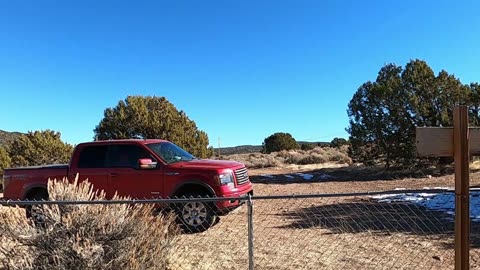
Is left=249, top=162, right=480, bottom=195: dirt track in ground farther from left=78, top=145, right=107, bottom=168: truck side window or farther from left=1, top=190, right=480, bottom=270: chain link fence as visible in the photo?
→ left=78, top=145, right=107, bottom=168: truck side window

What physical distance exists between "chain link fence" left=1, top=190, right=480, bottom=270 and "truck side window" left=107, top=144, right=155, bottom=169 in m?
1.34

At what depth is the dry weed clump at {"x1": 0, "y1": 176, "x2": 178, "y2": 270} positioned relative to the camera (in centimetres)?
491

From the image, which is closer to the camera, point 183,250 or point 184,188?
point 183,250

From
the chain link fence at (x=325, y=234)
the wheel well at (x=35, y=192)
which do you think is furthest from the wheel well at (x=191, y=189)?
the wheel well at (x=35, y=192)

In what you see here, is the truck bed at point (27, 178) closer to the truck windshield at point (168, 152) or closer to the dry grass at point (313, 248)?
the truck windshield at point (168, 152)

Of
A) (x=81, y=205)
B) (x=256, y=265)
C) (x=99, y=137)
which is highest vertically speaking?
(x=99, y=137)

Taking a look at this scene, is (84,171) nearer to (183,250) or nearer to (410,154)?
(183,250)

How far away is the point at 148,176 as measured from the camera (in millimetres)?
9648

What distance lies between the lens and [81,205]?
544 centimetres

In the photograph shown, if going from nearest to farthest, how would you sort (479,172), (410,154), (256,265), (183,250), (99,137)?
(256,265), (183,250), (479,172), (410,154), (99,137)

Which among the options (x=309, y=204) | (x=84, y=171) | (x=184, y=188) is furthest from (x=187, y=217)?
(x=309, y=204)

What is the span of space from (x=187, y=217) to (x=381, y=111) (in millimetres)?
14268

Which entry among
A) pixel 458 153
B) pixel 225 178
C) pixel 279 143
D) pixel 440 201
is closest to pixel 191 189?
pixel 225 178

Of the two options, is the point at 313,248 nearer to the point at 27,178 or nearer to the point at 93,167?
the point at 93,167
